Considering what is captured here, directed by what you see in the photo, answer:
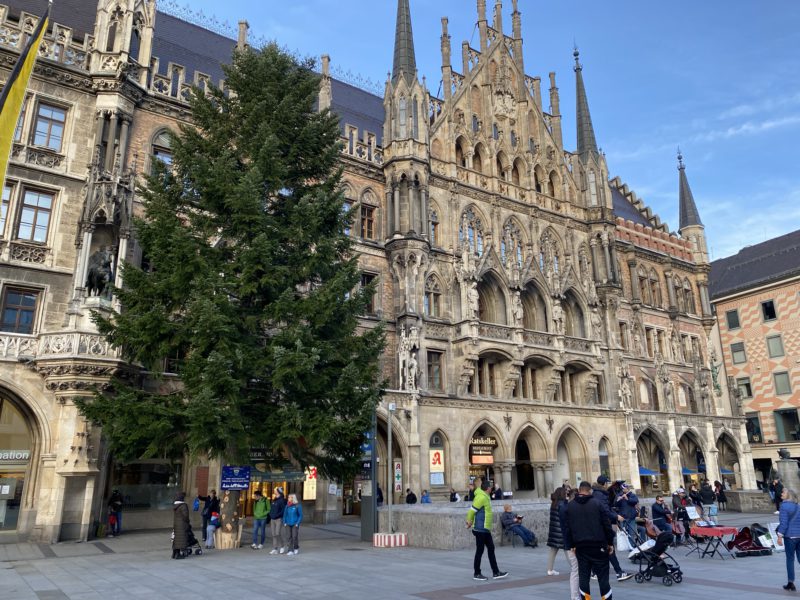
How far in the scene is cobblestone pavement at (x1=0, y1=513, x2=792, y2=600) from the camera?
9484 mm

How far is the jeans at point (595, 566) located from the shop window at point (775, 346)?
4439 centimetres

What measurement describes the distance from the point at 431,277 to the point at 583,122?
17927 millimetres

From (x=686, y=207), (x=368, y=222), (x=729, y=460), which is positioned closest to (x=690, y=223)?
(x=686, y=207)

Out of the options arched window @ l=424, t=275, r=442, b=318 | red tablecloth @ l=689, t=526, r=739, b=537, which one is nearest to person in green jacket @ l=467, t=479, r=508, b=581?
red tablecloth @ l=689, t=526, r=739, b=537

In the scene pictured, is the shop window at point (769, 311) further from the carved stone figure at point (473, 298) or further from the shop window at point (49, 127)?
the shop window at point (49, 127)

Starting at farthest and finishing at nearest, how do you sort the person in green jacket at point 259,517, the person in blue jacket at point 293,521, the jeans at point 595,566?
1. the person in green jacket at point 259,517
2. the person in blue jacket at point 293,521
3. the jeans at point 595,566

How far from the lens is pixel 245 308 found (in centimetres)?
1622

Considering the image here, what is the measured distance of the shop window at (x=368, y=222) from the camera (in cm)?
2927

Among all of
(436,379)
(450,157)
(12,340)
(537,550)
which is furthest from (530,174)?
(12,340)

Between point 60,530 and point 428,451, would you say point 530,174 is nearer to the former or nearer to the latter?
point 428,451

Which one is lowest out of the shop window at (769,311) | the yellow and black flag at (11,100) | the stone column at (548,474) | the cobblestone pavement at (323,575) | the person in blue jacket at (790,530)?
the cobblestone pavement at (323,575)

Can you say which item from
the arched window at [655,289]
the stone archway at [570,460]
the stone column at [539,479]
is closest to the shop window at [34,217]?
the stone column at [539,479]

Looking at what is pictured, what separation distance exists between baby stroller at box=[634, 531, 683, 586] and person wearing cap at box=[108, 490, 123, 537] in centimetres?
1581

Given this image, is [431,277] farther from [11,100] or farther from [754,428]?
[754,428]
